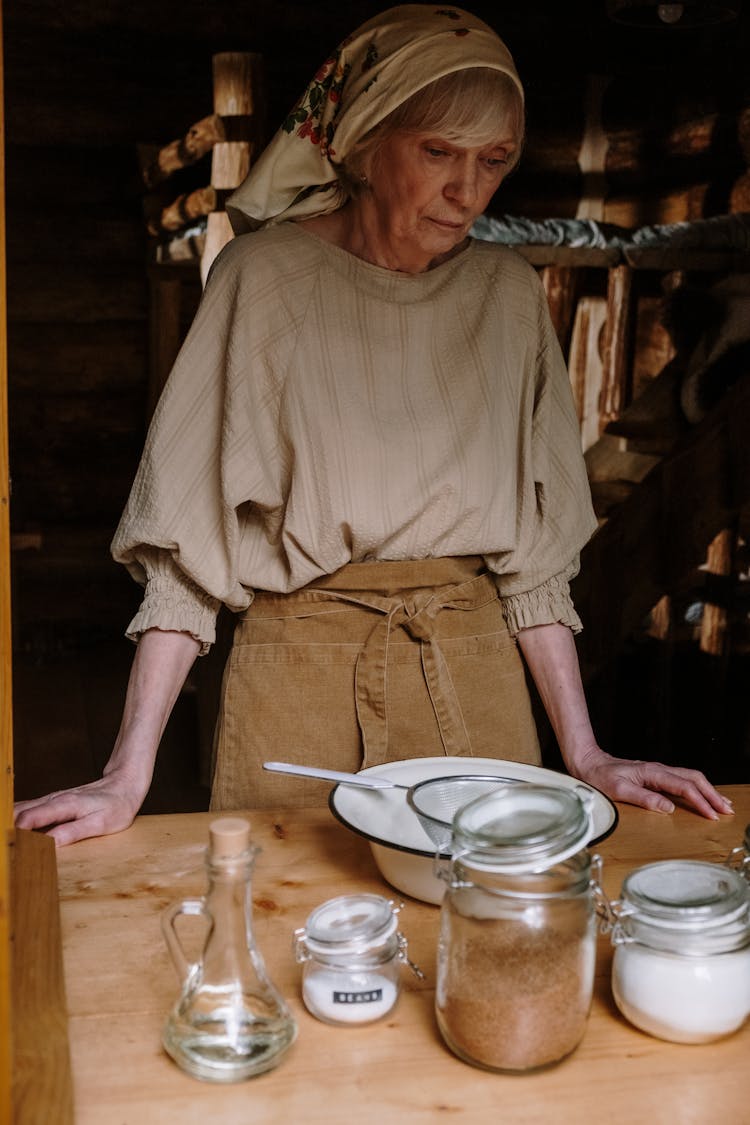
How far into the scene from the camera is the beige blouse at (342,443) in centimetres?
158

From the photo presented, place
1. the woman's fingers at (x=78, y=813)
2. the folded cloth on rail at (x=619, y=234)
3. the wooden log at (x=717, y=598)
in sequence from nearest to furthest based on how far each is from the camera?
the woman's fingers at (x=78, y=813), the folded cloth on rail at (x=619, y=234), the wooden log at (x=717, y=598)

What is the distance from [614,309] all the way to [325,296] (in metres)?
2.56

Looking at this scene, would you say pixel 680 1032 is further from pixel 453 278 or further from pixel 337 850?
pixel 453 278

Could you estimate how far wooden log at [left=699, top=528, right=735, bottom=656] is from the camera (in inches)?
158

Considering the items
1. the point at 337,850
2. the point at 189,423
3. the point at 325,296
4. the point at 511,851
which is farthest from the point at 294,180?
the point at 511,851

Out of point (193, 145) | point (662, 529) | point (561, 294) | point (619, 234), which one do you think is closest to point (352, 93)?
point (662, 529)

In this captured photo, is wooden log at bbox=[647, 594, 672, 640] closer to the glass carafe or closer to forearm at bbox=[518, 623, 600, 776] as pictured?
forearm at bbox=[518, 623, 600, 776]

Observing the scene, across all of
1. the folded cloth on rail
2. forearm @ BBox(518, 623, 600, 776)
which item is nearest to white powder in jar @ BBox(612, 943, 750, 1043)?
forearm @ BBox(518, 623, 600, 776)

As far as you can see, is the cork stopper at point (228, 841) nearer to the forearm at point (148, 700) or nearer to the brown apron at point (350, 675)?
the forearm at point (148, 700)

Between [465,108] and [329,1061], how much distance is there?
1129 mm

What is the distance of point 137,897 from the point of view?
1.15m

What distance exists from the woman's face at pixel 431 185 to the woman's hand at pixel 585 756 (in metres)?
0.56

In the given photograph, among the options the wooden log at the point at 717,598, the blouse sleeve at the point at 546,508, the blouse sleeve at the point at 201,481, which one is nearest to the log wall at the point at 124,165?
the wooden log at the point at 717,598

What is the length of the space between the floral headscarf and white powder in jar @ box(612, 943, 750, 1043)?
1070 millimetres
